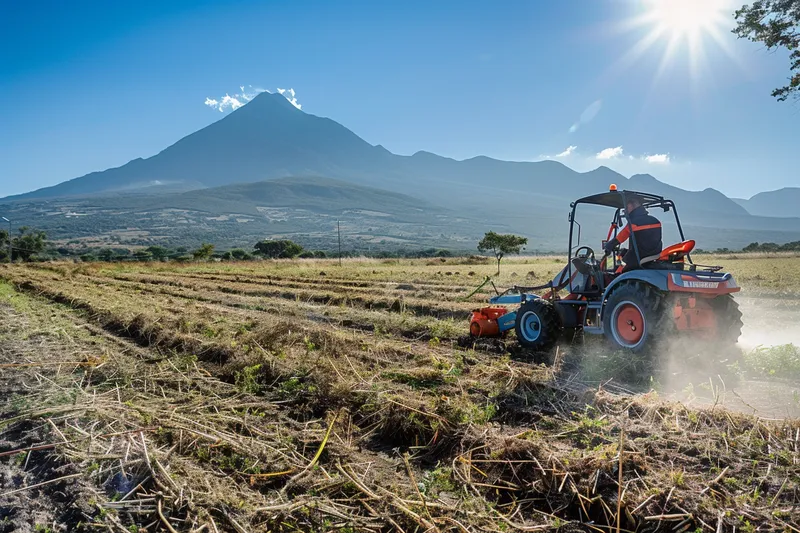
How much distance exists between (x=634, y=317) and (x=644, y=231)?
1.30 metres

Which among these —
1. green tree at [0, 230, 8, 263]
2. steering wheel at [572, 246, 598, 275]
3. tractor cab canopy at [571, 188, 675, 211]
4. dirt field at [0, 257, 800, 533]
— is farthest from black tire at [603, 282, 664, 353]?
green tree at [0, 230, 8, 263]

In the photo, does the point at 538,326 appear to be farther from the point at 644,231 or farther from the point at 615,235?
the point at 644,231

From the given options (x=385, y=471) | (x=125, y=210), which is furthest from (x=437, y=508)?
(x=125, y=210)

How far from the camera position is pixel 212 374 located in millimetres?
6746

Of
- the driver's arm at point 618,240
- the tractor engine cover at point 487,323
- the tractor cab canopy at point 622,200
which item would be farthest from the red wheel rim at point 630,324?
the tractor engine cover at point 487,323

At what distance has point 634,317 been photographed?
7.04 metres

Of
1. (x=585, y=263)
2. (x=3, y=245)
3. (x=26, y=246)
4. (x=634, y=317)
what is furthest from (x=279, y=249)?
(x=634, y=317)

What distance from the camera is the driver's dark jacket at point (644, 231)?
7191 millimetres

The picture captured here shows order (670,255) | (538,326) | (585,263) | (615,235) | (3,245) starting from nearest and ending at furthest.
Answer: (670,255), (615,235), (585,263), (538,326), (3,245)

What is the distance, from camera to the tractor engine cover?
9.07 meters

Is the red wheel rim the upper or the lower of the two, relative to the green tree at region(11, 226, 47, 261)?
upper

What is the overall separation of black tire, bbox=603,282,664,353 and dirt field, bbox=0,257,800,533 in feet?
1.36

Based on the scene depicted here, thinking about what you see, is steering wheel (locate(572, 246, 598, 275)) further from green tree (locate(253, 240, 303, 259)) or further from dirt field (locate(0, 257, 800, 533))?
green tree (locate(253, 240, 303, 259))

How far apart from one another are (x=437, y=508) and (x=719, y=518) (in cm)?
186
